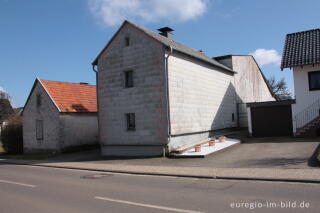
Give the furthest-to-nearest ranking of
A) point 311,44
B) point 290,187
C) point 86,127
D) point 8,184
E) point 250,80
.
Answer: point 250,80
point 86,127
point 311,44
point 8,184
point 290,187

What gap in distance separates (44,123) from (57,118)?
2.01 m

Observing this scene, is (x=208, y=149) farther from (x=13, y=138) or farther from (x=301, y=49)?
(x=13, y=138)

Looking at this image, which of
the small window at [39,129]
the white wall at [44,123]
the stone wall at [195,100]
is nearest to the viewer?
the stone wall at [195,100]

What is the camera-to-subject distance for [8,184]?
12008 mm

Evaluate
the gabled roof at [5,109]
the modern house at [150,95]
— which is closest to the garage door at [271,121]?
the modern house at [150,95]

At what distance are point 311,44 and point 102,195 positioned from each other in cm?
2013

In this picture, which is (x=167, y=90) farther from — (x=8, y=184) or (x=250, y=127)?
(x=8, y=184)

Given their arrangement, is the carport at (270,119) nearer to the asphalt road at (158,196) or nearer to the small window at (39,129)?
the asphalt road at (158,196)

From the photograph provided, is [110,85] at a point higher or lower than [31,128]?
higher

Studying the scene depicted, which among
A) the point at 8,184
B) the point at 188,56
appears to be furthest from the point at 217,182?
the point at 188,56

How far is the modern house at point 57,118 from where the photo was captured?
85.7 ft

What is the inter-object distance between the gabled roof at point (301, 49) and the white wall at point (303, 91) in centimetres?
61

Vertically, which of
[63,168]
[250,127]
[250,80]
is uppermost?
[250,80]

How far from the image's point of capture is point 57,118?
25.9 meters
